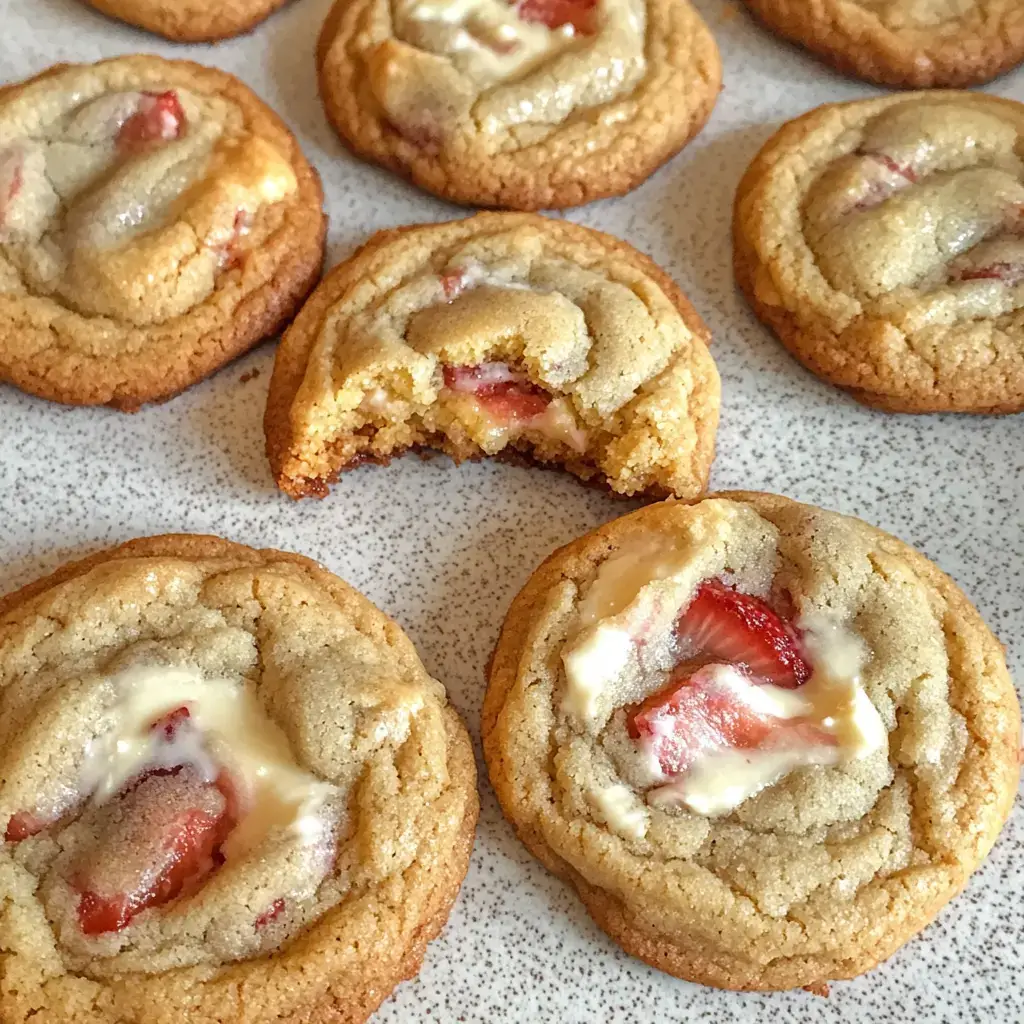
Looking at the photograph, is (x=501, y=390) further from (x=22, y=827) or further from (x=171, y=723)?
(x=22, y=827)

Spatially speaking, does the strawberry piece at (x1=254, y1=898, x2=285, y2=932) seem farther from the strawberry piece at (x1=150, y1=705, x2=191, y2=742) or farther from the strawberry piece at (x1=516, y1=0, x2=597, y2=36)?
the strawberry piece at (x1=516, y1=0, x2=597, y2=36)

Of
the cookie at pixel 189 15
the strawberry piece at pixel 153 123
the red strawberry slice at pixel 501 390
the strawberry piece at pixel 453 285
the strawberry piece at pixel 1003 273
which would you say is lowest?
the red strawberry slice at pixel 501 390

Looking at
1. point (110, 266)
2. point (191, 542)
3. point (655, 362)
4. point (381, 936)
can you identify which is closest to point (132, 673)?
point (191, 542)

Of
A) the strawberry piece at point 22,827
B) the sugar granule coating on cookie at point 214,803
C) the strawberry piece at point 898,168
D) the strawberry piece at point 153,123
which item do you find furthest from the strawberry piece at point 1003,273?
the strawberry piece at point 22,827

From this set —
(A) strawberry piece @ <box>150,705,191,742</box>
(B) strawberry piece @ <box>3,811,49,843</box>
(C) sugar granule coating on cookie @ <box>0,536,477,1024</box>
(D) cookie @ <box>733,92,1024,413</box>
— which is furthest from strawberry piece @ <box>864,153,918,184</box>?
(B) strawberry piece @ <box>3,811,49,843</box>

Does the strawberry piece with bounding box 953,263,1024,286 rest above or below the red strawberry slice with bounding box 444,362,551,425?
above

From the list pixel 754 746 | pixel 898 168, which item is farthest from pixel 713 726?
pixel 898 168

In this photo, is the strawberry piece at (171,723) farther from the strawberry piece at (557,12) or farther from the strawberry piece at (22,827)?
the strawberry piece at (557,12)

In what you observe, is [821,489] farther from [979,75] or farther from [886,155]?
[979,75]
